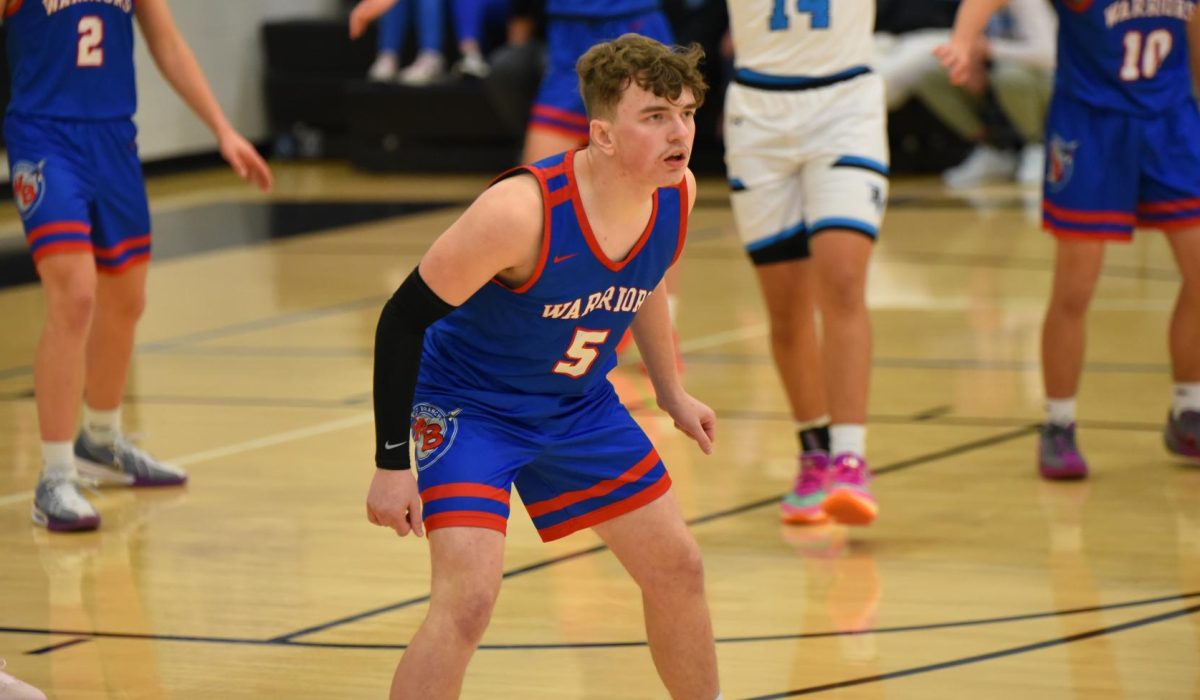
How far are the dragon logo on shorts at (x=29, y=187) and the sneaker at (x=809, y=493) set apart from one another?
2.08m

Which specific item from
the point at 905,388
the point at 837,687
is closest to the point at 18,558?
the point at 837,687

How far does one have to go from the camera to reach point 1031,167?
12320 mm

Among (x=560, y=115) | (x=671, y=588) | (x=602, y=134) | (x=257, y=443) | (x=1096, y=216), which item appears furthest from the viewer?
(x=560, y=115)

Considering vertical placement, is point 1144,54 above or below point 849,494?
above

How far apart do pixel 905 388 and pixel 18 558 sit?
3071 mm

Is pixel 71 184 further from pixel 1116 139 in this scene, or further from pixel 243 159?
pixel 1116 139

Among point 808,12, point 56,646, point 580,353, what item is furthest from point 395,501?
point 808,12

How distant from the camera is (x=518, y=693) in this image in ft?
12.5

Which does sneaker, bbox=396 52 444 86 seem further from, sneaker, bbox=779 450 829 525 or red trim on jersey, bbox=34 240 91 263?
sneaker, bbox=779 450 829 525

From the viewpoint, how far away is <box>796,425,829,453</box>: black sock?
516cm

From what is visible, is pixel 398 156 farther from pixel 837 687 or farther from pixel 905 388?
pixel 837 687

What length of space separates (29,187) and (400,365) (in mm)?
2344

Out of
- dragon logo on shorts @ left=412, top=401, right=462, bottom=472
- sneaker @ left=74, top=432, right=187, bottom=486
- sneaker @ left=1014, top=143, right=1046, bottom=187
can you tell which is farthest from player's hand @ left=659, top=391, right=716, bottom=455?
sneaker @ left=1014, top=143, right=1046, bottom=187

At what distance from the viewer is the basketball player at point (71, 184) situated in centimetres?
505
